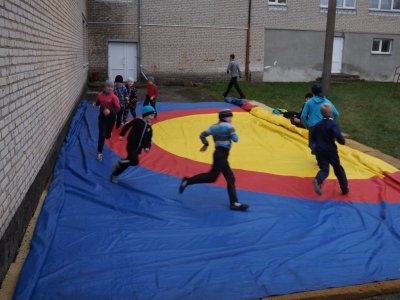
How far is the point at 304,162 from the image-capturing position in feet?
30.1

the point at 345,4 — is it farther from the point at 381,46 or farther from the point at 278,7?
the point at 278,7

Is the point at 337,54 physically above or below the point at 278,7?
below

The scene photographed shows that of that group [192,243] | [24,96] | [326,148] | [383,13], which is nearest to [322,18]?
[383,13]

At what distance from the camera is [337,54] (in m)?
27.7

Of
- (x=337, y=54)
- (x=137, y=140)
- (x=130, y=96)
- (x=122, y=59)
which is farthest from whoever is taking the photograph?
(x=337, y=54)

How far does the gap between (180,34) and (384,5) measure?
13.9 metres

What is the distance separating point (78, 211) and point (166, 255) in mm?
1801

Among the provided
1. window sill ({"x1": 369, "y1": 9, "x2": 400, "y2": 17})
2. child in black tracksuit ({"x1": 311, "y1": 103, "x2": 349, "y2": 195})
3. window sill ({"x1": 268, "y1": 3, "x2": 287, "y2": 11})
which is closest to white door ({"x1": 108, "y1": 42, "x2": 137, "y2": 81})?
window sill ({"x1": 268, "y1": 3, "x2": 287, "y2": 11})

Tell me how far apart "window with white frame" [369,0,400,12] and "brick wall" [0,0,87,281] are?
79.4ft

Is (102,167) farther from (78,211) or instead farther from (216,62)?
(216,62)

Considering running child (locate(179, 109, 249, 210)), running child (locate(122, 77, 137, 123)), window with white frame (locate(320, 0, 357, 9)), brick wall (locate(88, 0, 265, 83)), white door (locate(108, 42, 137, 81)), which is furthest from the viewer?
window with white frame (locate(320, 0, 357, 9))

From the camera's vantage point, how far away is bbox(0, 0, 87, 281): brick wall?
4.66m

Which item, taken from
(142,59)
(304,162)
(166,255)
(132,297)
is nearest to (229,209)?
(166,255)

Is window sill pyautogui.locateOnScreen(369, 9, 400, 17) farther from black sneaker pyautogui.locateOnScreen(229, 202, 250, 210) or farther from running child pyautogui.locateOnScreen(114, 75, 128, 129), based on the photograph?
black sneaker pyautogui.locateOnScreen(229, 202, 250, 210)
